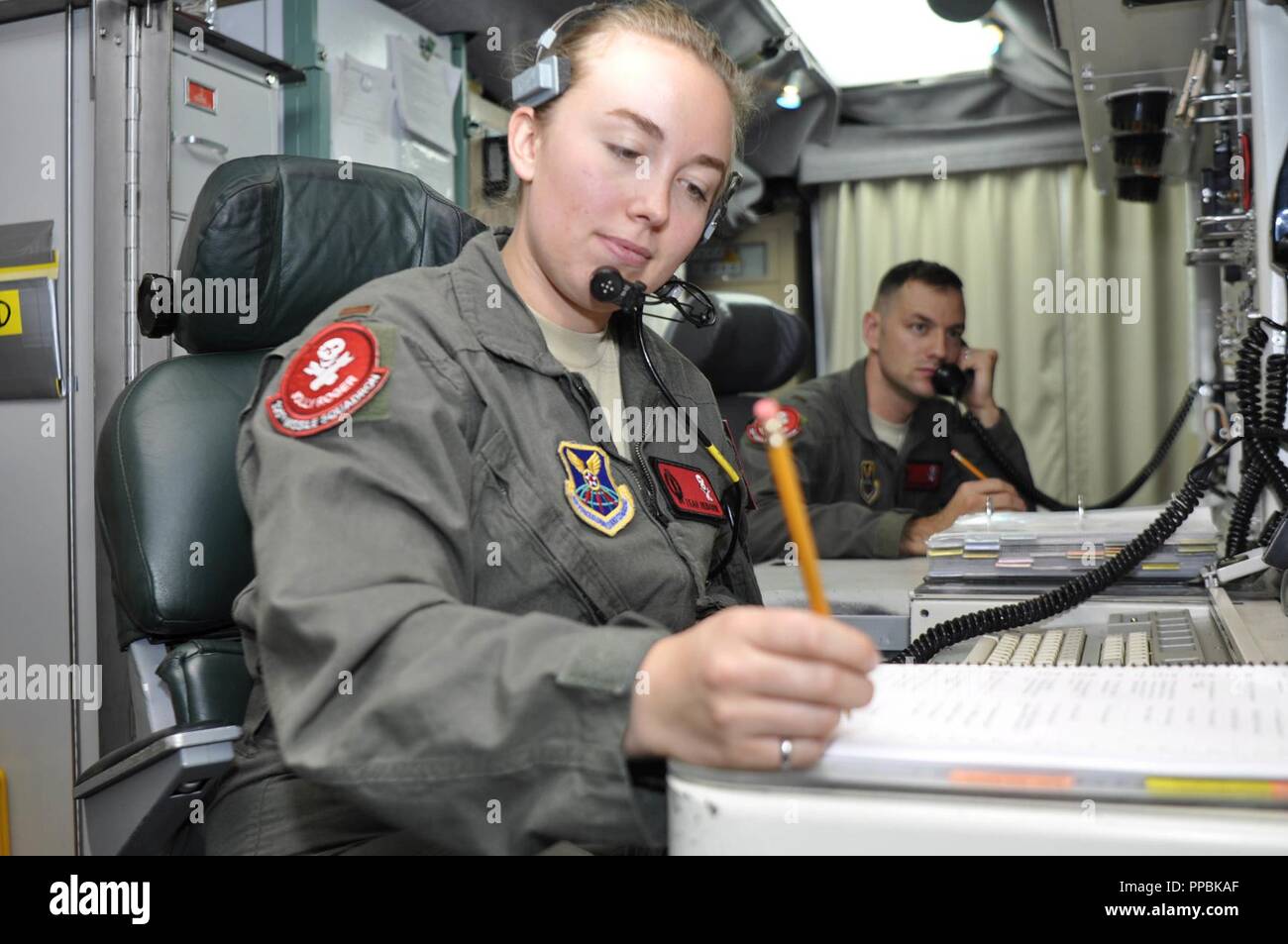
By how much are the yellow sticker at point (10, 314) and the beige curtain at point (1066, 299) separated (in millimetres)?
3189

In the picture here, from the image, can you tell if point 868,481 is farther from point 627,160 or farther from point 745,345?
point 627,160

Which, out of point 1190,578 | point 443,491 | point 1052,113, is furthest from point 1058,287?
point 443,491

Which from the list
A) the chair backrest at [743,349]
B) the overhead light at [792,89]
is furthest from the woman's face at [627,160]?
the overhead light at [792,89]

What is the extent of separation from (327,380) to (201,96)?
141 cm

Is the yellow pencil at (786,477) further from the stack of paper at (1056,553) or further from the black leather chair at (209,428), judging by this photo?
the stack of paper at (1056,553)

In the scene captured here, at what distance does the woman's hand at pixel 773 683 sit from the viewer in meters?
0.46

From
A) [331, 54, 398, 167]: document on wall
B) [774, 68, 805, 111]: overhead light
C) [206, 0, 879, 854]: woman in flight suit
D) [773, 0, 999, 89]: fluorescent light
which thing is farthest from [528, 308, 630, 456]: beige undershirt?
[774, 68, 805, 111]: overhead light

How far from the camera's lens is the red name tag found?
2.56 meters

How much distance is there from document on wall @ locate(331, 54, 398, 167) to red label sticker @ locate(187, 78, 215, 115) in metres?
0.42

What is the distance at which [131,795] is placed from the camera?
90 centimetres

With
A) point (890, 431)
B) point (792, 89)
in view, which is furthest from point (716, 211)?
point (792, 89)

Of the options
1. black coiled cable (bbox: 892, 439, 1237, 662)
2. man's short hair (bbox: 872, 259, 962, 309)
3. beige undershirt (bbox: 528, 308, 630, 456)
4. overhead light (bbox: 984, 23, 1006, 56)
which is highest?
overhead light (bbox: 984, 23, 1006, 56)

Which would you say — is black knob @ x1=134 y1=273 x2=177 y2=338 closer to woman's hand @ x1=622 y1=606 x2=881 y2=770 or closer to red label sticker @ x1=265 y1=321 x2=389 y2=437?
red label sticker @ x1=265 y1=321 x2=389 y2=437
